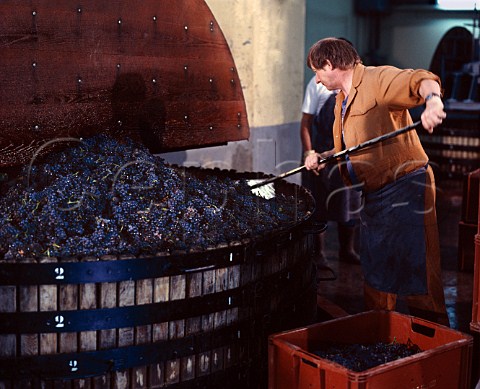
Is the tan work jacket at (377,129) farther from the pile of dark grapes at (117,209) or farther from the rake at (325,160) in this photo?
the pile of dark grapes at (117,209)

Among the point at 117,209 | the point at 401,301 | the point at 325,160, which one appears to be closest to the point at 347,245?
the point at 401,301

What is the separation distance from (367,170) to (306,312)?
887mm

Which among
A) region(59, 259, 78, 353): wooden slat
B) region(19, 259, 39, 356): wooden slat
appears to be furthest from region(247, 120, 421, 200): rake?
region(19, 259, 39, 356): wooden slat

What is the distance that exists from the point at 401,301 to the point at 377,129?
88.3 inches

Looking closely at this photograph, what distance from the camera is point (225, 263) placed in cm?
351

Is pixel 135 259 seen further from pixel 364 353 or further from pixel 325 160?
pixel 325 160

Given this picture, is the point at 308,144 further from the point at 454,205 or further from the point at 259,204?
the point at 454,205

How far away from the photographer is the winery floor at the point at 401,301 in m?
5.49

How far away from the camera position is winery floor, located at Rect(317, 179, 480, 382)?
18.0ft

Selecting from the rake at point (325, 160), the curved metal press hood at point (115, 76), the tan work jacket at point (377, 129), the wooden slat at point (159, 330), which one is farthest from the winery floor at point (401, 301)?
the wooden slat at point (159, 330)

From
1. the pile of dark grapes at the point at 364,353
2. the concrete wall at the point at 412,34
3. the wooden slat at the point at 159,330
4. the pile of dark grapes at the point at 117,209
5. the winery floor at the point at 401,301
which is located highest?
the concrete wall at the point at 412,34

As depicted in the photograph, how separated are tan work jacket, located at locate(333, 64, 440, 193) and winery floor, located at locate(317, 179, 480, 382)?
103cm

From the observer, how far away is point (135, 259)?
326 centimetres

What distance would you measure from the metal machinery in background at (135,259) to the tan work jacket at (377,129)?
57 cm
